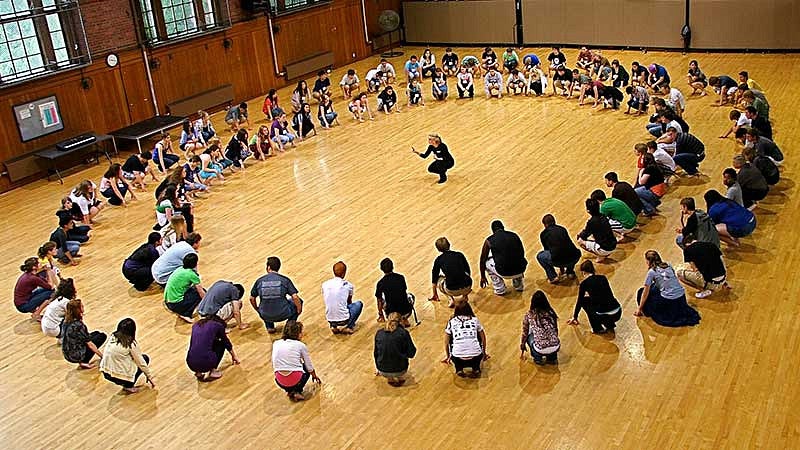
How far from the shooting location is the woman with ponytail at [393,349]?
7.59 meters

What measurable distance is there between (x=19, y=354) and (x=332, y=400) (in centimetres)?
396

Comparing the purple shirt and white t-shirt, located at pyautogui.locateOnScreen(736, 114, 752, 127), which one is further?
white t-shirt, located at pyautogui.locateOnScreen(736, 114, 752, 127)

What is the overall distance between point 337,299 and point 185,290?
6.23ft

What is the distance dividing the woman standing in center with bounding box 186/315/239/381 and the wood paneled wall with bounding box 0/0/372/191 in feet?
29.2

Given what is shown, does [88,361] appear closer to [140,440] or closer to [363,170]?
[140,440]

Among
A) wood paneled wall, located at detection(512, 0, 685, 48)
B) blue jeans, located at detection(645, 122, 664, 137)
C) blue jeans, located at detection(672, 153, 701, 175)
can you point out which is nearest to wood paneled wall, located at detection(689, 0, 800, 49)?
wood paneled wall, located at detection(512, 0, 685, 48)

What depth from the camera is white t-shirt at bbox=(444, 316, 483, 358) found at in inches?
302

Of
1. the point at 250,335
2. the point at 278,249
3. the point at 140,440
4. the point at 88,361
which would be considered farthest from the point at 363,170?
the point at 140,440

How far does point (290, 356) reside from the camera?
24.6 ft

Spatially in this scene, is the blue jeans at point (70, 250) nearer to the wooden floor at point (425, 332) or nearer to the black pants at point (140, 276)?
the wooden floor at point (425, 332)

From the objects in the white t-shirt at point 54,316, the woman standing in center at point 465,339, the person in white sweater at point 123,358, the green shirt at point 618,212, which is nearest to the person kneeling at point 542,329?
the woman standing in center at point 465,339

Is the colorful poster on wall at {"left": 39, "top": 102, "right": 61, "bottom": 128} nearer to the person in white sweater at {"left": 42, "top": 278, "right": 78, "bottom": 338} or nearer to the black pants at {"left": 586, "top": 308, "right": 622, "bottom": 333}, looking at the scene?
the person in white sweater at {"left": 42, "top": 278, "right": 78, "bottom": 338}

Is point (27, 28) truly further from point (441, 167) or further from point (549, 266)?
point (549, 266)

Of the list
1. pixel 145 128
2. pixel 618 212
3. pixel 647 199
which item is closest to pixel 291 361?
pixel 618 212
